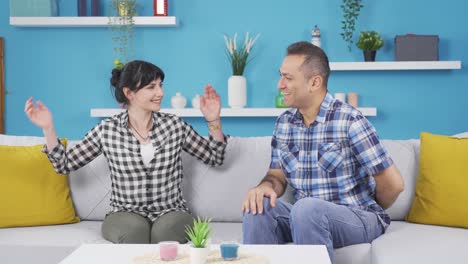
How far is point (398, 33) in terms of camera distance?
5.10 m

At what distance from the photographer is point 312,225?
2.32 metres

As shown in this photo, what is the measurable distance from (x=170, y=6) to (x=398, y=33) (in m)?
1.68

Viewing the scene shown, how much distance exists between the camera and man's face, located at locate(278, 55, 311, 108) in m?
2.59

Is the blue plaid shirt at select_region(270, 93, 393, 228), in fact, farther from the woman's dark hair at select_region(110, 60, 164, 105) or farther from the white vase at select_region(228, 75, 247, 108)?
the white vase at select_region(228, 75, 247, 108)

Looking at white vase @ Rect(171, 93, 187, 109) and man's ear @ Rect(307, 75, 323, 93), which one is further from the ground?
man's ear @ Rect(307, 75, 323, 93)

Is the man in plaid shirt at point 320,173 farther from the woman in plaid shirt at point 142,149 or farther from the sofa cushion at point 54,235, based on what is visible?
the sofa cushion at point 54,235

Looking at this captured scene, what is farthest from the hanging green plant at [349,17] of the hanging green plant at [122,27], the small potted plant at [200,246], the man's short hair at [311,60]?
the small potted plant at [200,246]

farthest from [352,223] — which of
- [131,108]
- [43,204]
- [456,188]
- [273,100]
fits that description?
[273,100]

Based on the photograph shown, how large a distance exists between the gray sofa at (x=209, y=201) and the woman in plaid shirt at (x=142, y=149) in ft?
0.28

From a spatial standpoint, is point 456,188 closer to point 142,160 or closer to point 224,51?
point 142,160

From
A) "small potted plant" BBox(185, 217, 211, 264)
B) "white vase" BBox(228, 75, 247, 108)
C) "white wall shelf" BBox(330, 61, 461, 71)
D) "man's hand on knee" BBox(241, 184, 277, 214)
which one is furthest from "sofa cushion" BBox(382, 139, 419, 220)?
"white vase" BBox(228, 75, 247, 108)

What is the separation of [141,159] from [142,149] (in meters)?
0.05

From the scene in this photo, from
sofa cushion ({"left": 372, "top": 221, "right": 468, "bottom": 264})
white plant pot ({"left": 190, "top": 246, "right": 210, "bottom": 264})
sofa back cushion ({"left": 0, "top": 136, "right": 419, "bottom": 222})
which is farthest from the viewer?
sofa back cushion ({"left": 0, "top": 136, "right": 419, "bottom": 222})

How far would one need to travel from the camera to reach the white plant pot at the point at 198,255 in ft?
6.13
